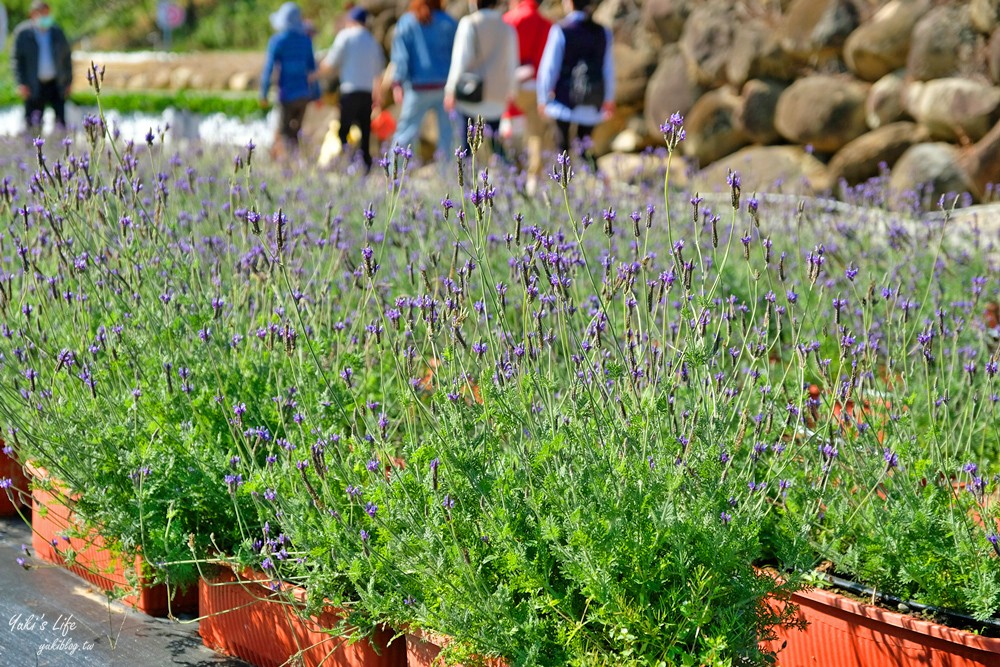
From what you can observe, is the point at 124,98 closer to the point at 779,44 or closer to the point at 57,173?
the point at 779,44

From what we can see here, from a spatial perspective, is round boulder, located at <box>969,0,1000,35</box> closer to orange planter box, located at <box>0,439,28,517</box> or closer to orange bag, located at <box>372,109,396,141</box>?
orange bag, located at <box>372,109,396,141</box>

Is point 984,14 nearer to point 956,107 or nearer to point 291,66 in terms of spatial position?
point 956,107

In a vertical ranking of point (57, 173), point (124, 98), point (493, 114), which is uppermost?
point (57, 173)

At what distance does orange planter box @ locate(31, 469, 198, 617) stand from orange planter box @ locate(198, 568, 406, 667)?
0.47 feet

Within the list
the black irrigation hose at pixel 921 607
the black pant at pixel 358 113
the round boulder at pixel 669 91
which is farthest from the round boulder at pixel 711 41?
the black irrigation hose at pixel 921 607

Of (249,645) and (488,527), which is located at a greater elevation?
(488,527)

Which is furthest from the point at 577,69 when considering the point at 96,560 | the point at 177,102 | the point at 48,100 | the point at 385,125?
the point at 177,102

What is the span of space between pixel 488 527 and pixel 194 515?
3.35ft

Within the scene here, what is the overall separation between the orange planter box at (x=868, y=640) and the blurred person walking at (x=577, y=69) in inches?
212

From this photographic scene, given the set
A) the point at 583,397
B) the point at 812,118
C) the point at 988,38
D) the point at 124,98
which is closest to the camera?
the point at 583,397

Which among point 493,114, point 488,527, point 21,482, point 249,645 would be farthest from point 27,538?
point 493,114

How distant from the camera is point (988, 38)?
9070 mm

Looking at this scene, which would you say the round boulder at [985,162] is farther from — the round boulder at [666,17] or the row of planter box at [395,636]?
the row of planter box at [395,636]

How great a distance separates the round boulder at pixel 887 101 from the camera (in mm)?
9703
